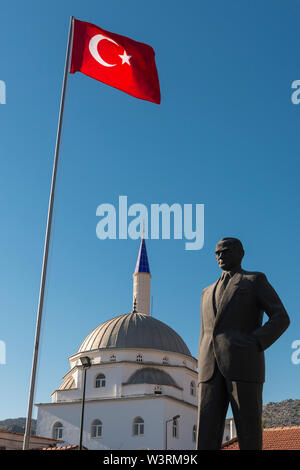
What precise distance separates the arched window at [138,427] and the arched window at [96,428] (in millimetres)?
2765

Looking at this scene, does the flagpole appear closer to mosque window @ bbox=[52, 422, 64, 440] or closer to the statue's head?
the statue's head

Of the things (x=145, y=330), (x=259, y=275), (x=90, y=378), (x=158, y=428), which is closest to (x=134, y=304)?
(x=145, y=330)

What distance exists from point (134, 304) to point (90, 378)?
9330mm

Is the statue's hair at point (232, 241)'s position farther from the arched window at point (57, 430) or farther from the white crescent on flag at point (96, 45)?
the arched window at point (57, 430)

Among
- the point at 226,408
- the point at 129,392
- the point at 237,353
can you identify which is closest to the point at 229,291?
the point at 237,353

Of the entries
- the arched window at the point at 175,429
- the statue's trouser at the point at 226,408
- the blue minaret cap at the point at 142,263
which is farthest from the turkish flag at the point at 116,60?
the blue minaret cap at the point at 142,263

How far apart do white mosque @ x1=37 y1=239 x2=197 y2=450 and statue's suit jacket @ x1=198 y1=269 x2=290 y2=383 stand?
34.1 m

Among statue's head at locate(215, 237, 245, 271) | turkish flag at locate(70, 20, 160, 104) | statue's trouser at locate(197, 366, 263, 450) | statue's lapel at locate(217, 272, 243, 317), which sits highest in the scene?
turkish flag at locate(70, 20, 160, 104)

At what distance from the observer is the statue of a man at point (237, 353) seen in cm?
620

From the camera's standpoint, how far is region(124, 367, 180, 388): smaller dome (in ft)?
138

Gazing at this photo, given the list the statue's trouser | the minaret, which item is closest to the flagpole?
the statue's trouser
